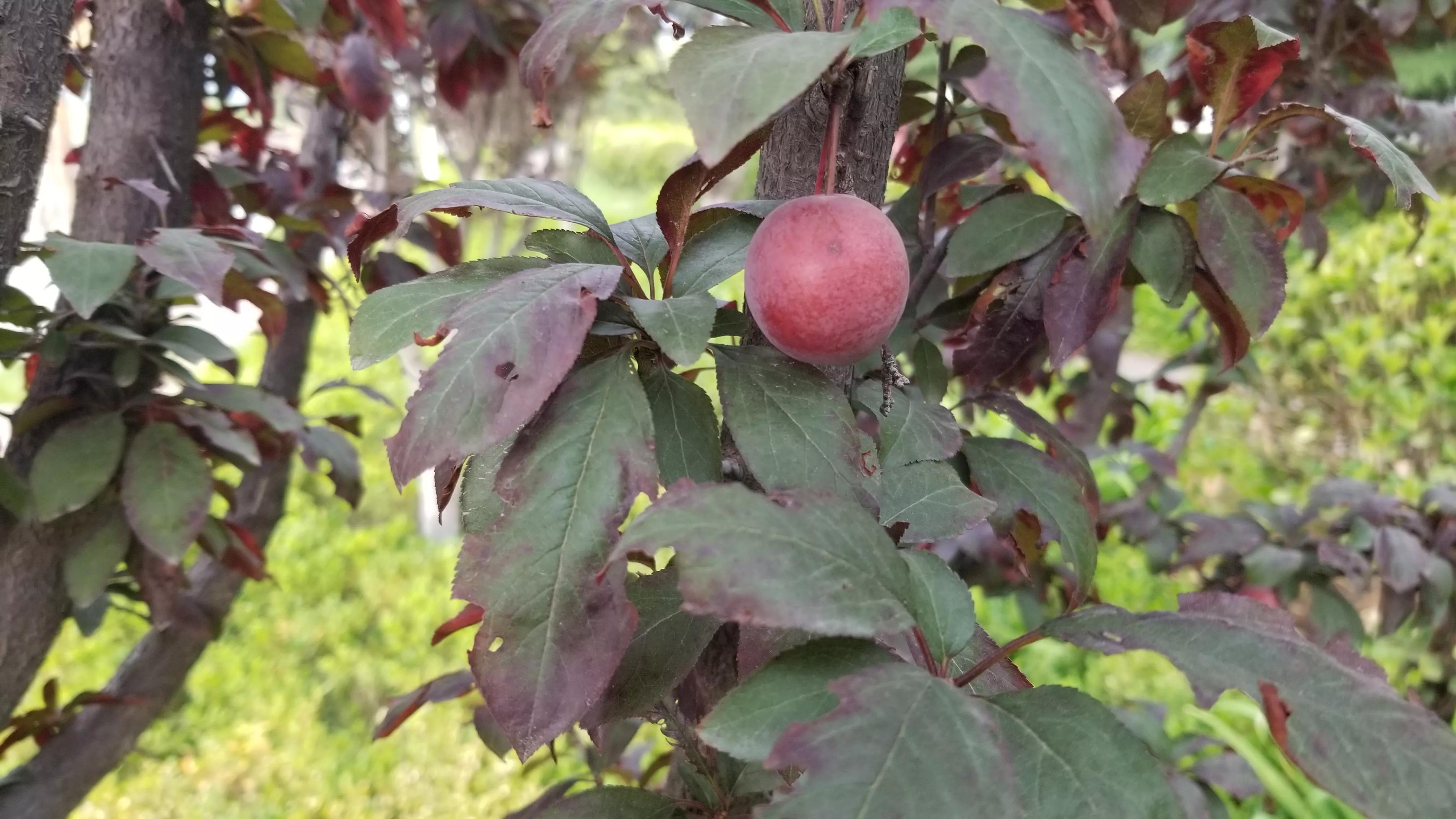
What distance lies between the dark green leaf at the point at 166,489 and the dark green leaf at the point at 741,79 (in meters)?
0.73

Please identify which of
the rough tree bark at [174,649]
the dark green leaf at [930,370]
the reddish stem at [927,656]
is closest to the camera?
the reddish stem at [927,656]

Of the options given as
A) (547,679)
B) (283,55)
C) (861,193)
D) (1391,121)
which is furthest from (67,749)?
(1391,121)

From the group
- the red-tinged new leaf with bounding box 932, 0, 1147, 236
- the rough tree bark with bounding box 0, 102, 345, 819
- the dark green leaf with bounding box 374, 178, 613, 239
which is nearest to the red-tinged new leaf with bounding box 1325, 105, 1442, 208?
the red-tinged new leaf with bounding box 932, 0, 1147, 236

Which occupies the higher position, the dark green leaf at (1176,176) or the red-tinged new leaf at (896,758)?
the dark green leaf at (1176,176)

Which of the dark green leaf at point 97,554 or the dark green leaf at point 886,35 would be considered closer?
the dark green leaf at point 886,35

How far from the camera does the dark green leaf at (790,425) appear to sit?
0.45 m

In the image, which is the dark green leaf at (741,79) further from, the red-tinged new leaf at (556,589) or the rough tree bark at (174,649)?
the rough tree bark at (174,649)

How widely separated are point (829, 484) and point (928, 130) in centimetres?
63

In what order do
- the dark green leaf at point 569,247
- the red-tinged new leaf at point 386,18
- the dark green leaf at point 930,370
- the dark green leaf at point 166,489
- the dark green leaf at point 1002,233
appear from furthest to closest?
the red-tinged new leaf at point 386,18 < the dark green leaf at point 166,489 < the dark green leaf at point 930,370 < the dark green leaf at point 1002,233 < the dark green leaf at point 569,247

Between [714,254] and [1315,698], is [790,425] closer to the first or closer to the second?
[714,254]

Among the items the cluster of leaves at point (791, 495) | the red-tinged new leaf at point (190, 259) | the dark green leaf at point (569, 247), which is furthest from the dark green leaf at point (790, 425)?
the red-tinged new leaf at point (190, 259)

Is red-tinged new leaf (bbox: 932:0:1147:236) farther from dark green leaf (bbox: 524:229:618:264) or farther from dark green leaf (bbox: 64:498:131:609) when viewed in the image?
dark green leaf (bbox: 64:498:131:609)

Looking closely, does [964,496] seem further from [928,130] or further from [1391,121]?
[1391,121]

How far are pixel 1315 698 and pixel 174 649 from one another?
135 cm
